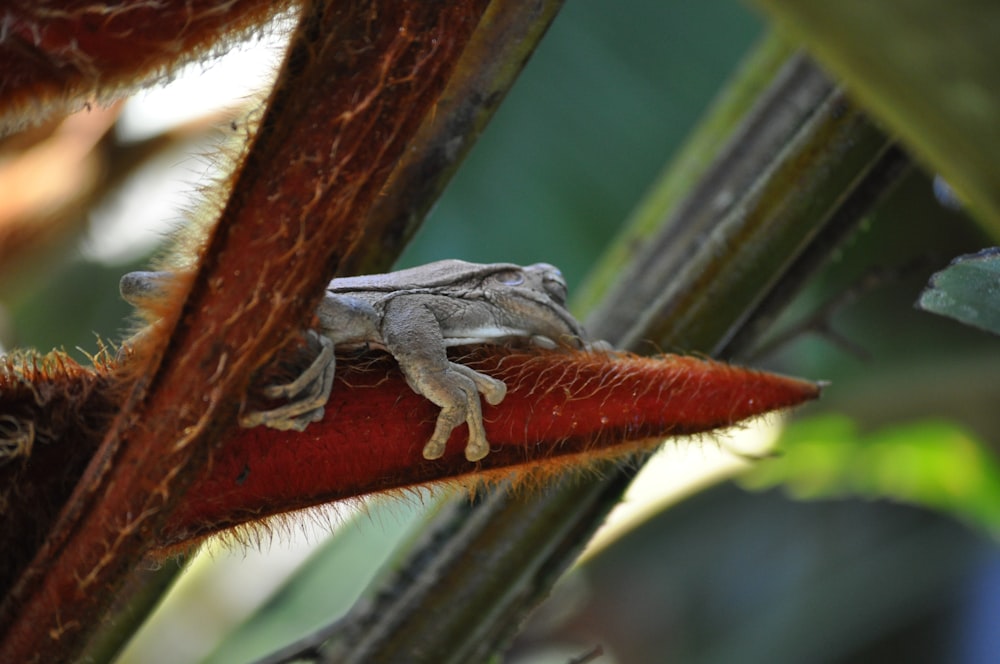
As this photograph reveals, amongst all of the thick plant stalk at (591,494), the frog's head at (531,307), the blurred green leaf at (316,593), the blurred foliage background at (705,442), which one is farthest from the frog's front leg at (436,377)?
the blurred green leaf at (316,593)

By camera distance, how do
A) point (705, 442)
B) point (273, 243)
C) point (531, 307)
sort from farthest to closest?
point (705, 442) → point (531, 307) → point (273, 243)

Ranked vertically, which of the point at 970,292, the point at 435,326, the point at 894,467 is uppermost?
the point at 894,467

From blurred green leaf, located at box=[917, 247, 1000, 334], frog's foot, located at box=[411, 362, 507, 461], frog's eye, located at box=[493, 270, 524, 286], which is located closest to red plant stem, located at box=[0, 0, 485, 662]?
frog's foot, located at box=[411, 362, 507, 461]

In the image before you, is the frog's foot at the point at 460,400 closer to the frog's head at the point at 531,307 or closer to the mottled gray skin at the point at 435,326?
the mottled gray skin at the point at 435,326

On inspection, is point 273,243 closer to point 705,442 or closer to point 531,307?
point 531,307

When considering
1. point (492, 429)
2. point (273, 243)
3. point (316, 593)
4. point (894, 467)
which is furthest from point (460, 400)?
point (894, 467)

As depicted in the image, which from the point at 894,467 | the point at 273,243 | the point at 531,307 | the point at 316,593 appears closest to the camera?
the point at 273,243

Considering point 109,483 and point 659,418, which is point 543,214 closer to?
point 659,418

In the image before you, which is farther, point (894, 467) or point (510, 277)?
point (894, 467)
